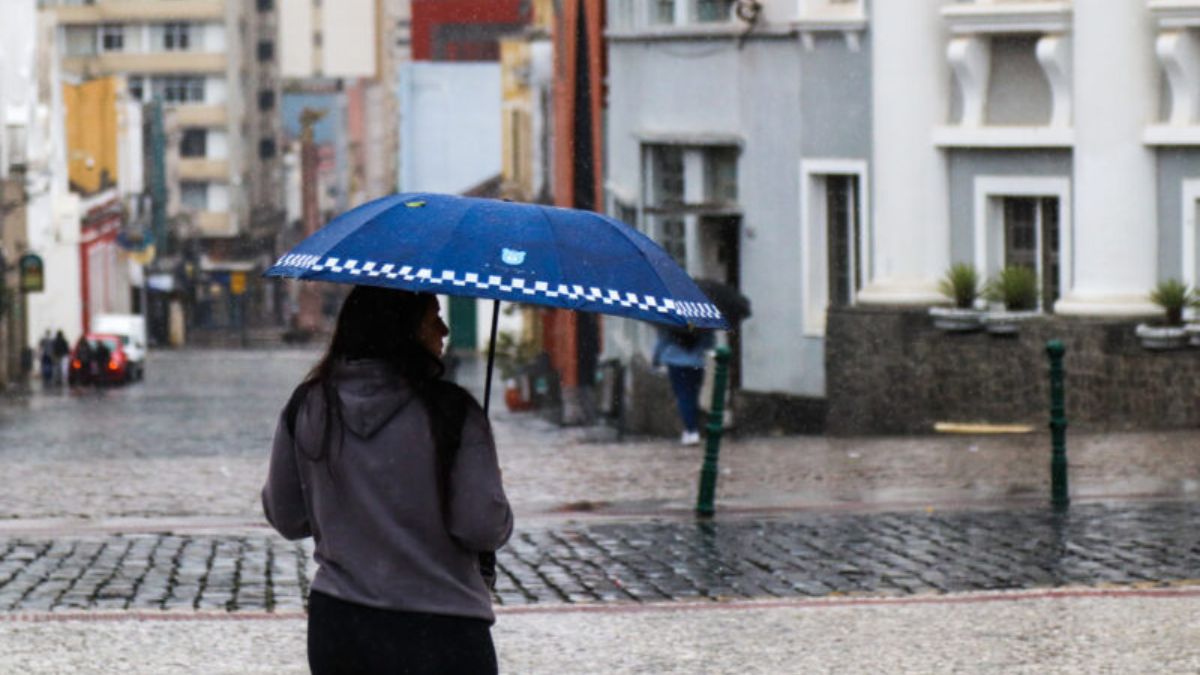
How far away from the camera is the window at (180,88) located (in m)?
123

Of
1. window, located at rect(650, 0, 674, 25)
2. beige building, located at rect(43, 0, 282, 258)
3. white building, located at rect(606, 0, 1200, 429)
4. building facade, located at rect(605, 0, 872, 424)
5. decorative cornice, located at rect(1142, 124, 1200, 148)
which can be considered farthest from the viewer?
beige building, located at rect(43, 0, 282, 258)

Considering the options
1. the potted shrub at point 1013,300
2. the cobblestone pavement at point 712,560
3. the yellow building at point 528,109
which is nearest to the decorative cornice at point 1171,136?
the potted shrub at point 1013,300

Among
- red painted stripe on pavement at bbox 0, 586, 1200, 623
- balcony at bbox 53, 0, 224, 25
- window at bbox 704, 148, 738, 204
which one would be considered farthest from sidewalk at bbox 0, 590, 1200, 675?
balcony at bbox 53, 0, 224, 25

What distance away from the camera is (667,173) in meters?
29.0

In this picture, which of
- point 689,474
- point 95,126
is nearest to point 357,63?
point 95,126

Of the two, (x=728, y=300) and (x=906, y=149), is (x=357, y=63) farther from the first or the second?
(x=728, y=300)

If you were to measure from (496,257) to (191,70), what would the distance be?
119708 mm

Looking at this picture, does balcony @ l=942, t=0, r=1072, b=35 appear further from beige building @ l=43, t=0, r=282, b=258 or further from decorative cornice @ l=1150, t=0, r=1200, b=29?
beige building @ l=43, t=0, r=282, b=258

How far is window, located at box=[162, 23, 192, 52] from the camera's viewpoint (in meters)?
123

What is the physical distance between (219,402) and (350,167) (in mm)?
112881

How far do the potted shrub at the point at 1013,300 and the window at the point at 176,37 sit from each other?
4069 inches

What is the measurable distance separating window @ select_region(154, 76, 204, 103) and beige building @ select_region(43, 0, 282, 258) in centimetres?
4

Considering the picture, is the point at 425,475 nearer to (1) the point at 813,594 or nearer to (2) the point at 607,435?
(1) the point at 813,594

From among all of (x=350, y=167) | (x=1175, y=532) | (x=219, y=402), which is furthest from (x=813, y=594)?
(x=350, y=167)
